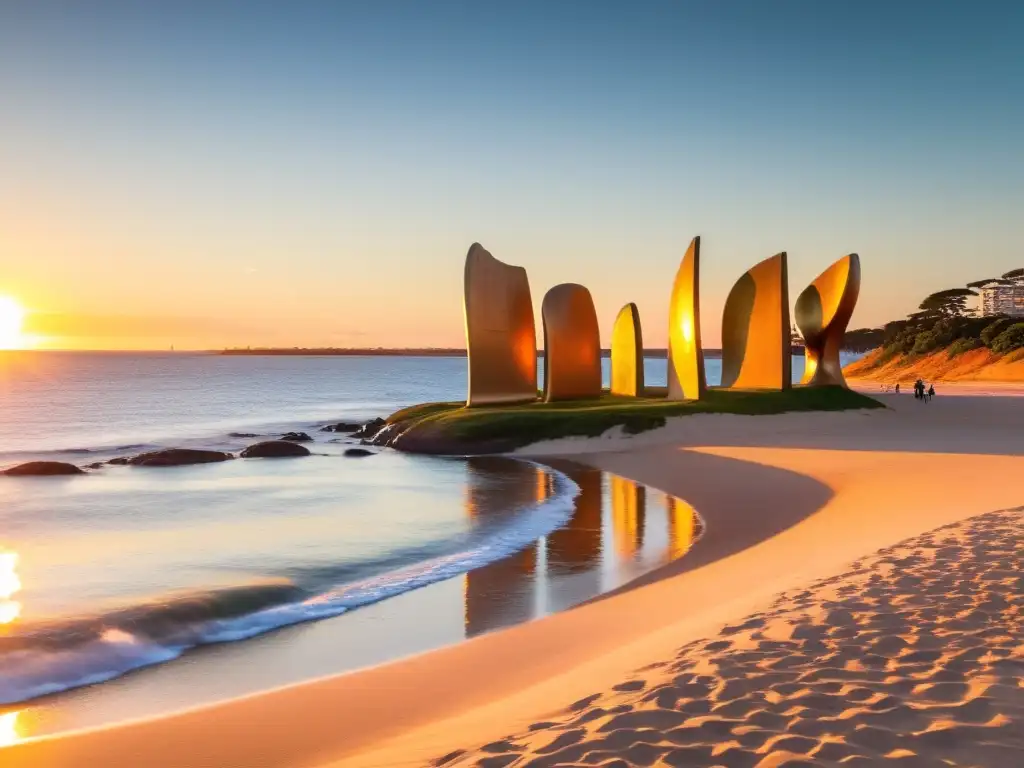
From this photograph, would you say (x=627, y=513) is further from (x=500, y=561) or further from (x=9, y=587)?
(x=9, y=587)

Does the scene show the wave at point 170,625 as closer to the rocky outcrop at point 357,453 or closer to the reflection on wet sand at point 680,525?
the reflection on wet sand at point 680,525

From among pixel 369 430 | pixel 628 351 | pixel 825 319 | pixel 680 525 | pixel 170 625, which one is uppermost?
pixel 825 319

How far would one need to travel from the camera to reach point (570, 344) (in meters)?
32.8

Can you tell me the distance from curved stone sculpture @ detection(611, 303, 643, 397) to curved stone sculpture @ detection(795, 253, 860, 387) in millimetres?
7865

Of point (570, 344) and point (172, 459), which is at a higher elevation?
point (570, 344)

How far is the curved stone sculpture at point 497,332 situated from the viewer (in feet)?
99.5

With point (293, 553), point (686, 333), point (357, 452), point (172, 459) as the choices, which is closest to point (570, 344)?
point (686, 333)

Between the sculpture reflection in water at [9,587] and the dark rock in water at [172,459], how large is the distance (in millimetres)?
12969

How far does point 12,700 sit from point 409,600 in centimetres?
388

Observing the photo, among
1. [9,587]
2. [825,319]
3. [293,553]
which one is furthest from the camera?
[825,319]

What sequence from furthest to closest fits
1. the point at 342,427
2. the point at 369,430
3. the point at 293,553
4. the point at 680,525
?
the point at 342,427 → the point at 369,430 → the point at 680,525 → the point at 293,553

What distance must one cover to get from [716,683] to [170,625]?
5.98 metres

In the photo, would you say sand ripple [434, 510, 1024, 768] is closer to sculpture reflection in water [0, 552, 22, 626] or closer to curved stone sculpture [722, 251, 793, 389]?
sculpture reflection in water [0, 552, 22, 626]

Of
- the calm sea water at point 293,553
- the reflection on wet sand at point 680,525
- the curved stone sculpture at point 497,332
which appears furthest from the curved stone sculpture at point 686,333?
the reflection on wet sand at point 680,525
